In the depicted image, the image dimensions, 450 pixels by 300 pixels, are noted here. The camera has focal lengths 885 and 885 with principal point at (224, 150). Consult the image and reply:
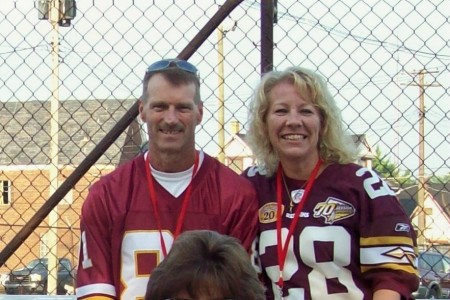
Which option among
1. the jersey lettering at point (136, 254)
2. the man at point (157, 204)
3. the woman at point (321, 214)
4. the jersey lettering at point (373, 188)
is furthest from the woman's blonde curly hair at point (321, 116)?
the jersey lettering at point (136, 254)

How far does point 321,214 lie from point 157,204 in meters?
0.59

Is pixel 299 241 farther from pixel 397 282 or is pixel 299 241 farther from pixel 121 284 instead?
pixel 121 284

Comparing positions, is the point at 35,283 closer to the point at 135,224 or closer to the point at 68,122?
the point at 68,122

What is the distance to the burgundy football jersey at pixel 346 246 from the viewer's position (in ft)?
10.2

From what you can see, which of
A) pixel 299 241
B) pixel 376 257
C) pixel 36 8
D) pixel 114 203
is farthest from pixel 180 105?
pixel 36 8

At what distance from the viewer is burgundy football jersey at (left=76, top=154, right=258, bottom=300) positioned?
3.10 meters

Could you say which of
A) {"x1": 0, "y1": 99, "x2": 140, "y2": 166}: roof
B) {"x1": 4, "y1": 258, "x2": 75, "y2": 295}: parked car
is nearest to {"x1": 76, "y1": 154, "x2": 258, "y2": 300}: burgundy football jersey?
{"x1": 0, "y1": 99, "x2": 140, "y2": 166}: roof

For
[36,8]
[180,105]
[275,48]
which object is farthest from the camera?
[36,8]

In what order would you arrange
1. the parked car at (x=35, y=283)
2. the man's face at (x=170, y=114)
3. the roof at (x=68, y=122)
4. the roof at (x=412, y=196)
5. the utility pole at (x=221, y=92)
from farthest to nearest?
the parked car at (x=35, y=283), the roof at (x=68, y=122), the roof at (x=412, y=196), the utility pole at (x=221, y=92), the man's face at (x=170, y=114)

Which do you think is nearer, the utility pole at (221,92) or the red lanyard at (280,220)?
the red lanyard at (280,220)

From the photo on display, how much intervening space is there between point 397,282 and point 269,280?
46cm

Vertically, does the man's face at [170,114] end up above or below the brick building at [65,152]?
below

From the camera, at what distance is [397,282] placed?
311 cm

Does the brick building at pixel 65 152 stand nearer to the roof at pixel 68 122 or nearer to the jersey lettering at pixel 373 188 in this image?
the roof at pixel 68 122
